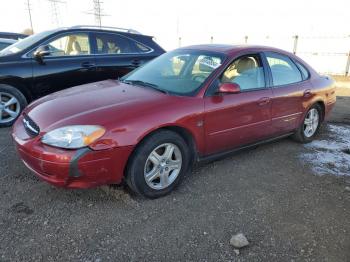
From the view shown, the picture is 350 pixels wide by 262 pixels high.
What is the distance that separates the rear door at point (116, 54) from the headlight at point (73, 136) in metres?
3.32

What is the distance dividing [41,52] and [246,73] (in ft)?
11.0

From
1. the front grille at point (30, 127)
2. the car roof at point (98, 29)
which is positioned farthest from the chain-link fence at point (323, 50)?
the front grille at point (30, 127)

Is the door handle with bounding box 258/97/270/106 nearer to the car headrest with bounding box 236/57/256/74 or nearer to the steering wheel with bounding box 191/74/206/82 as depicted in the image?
the car headrest with bounding box 236/57/256/74

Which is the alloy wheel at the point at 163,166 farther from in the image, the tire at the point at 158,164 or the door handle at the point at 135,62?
the door handle at the point at 135,62

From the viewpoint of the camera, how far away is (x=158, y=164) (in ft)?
11.1

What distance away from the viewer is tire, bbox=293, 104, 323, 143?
16.9ft

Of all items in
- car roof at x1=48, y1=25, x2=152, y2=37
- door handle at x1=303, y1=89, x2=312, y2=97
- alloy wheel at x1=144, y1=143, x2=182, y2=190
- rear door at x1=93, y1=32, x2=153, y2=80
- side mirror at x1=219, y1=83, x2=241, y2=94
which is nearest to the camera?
alloy wheel at x1=144, y1=143, x2=182, y2=190

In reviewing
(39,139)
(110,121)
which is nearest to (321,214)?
(110,121)

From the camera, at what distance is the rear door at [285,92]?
4.45 m

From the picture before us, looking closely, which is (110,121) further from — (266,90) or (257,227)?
(266,90)

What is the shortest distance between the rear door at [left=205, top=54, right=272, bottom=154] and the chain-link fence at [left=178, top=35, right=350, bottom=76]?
13098 mm

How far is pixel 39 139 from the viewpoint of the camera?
3027 mm

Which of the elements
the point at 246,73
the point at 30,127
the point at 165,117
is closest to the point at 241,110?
the point at 246,73

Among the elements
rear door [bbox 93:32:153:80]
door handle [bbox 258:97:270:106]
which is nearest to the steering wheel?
door handle [bbox 258:97:270:106]
